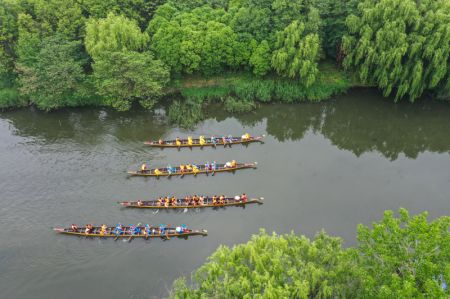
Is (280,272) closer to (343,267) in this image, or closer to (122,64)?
(343,267)

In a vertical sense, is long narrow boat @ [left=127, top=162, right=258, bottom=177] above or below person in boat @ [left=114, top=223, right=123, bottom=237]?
above

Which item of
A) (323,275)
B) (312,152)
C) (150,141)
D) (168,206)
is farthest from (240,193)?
(323,275)

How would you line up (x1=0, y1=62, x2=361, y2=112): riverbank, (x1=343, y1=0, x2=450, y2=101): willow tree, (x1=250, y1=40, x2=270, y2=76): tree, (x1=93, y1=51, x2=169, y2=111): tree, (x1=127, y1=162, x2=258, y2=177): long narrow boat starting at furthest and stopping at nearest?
(x1=0, y1=62, x2=361, y2=112): riverbank < (x1=250, y1=40, x2=270, y2=76): tree < (x1=93, y1=51, x2=169, y2=111): tree < (x1=343, y1=0, x2=450, y2=101): willow tree < (x1=127, y1=162, x2=258, y2=177): long narrow boat

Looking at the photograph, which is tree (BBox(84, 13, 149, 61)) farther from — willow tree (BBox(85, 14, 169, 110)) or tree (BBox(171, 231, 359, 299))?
tree (BBox(171, 231, 359, 299))

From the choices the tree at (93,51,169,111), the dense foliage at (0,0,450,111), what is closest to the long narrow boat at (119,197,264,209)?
the tree at (93,51,169,111)

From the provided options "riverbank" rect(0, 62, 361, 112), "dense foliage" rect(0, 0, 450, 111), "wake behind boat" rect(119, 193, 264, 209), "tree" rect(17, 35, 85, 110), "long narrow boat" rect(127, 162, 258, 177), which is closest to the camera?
"wake behind boat" rect(119, 193, 264, 209)

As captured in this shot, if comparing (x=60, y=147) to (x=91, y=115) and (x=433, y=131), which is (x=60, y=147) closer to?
(x=91, y=115)
